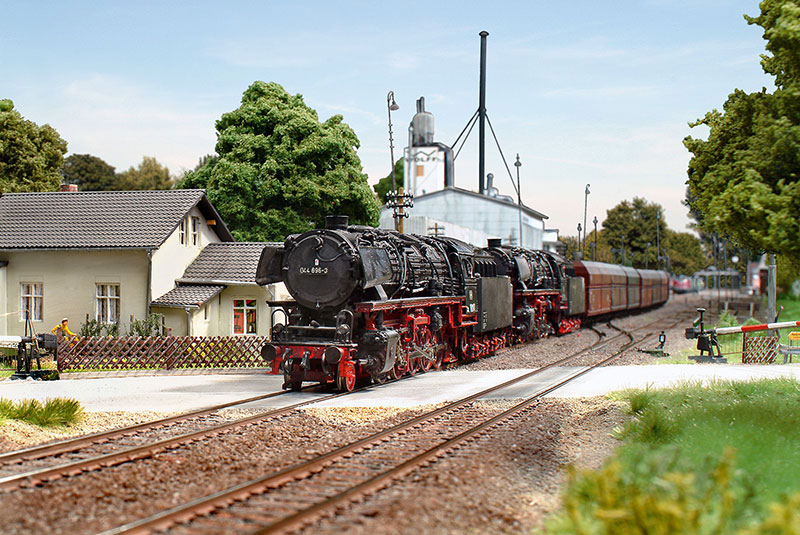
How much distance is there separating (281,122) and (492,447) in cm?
2595

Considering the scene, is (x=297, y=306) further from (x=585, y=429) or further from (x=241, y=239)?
(x=241, y=239)

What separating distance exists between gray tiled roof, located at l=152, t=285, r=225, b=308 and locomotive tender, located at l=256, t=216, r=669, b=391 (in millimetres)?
7065

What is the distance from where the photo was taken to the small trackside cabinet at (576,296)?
29.0 m

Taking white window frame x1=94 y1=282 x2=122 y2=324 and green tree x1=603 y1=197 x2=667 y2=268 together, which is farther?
green tree x1=603 y1=197 x2=667 y2=268

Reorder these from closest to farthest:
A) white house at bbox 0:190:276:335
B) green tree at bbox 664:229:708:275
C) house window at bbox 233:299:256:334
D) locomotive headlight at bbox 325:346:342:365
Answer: locomotive headlight at bbox 325:346:342:365 → white house at bbox 0:190:276:335 → house window at bbox 233:299:256:334 → green tree at bbox 664:229:708:275

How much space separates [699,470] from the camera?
680 centimetres

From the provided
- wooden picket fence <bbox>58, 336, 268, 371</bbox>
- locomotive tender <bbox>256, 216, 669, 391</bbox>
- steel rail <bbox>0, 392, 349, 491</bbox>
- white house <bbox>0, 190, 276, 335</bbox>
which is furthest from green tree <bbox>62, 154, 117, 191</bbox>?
steel rail <bbox>0, 392, 349, 491</bbox>

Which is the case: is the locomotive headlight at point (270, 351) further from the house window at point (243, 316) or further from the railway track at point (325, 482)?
the house window at point (243, 316)

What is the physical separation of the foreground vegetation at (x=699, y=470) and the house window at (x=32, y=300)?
20.6m

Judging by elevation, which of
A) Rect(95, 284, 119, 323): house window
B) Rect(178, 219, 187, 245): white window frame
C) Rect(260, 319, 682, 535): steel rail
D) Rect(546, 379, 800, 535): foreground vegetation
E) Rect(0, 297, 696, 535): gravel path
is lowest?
Rect(0, 297, 696, 535): gravel path

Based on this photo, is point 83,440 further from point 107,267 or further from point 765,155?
point 107,267

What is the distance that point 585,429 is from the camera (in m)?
10.9

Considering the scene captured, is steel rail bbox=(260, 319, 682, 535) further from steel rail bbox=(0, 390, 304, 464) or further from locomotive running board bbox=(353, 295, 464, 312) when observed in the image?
steel rail bbox=(0, 390, 304, 464)

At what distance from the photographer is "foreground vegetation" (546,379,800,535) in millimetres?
5113
